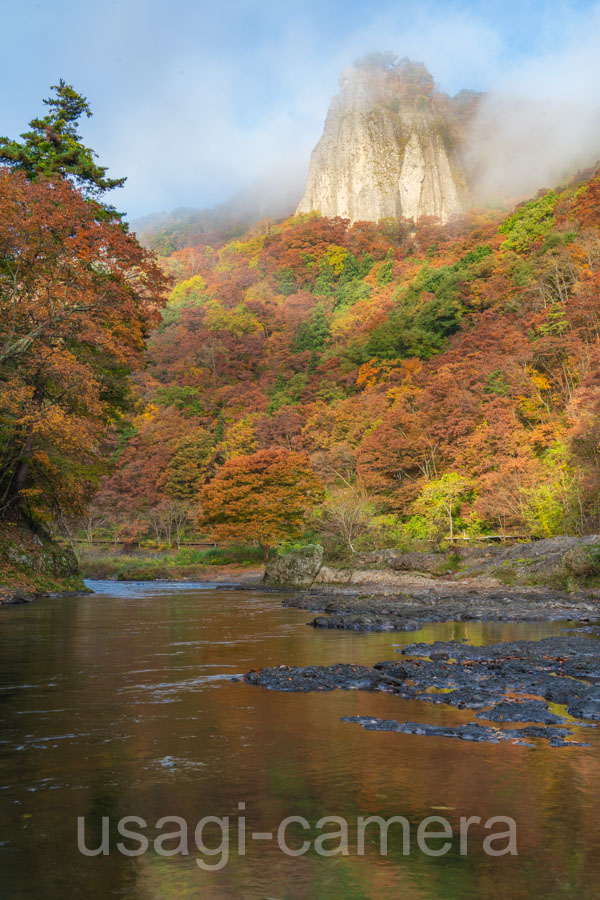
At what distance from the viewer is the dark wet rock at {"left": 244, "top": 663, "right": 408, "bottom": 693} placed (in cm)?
703

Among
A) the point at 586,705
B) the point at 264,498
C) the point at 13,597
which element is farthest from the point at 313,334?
the point at 586,705

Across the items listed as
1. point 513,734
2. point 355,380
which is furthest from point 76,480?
point 355,380

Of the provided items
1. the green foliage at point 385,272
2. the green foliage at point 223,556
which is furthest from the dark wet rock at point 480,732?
the green foliage at point 385,272

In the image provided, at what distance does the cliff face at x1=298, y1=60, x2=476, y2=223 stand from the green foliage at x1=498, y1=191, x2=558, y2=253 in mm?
39933

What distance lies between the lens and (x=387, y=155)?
321 ft

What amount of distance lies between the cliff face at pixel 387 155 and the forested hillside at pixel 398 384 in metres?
14.3

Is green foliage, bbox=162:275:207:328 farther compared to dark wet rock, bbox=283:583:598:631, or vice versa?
green foliage, bbox=162:275:207:328

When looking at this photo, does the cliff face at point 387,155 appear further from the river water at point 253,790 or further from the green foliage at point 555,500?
the river water at point 253,790

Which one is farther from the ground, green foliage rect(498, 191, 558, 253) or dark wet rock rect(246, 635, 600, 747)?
green foliage rect(498, 191, 558, 253)

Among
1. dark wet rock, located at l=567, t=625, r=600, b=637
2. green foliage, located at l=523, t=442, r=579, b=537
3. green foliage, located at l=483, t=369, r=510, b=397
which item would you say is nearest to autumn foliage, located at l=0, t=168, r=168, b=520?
dark wet rock, located at l=567, t=625, r=600, b=637

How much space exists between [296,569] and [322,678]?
19840 mm

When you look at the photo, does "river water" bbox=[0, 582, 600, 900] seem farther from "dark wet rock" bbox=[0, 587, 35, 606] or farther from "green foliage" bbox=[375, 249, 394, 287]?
"green foliage" bbox=[375, 249, 394, 287]

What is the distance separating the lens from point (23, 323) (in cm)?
1616

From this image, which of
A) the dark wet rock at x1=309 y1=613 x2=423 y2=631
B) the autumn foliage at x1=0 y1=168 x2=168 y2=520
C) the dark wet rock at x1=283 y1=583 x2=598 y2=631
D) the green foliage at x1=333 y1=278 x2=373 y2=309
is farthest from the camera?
the green foliage at x1=333 y1=278 x2=373 y2=309
